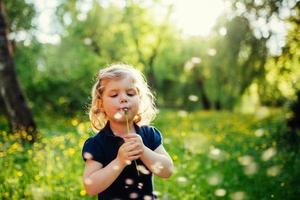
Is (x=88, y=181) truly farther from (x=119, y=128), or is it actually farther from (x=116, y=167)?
(x=119, y=128)

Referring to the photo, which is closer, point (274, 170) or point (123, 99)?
point (123, 99)

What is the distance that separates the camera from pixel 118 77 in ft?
8.96

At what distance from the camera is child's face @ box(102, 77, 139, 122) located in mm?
2605

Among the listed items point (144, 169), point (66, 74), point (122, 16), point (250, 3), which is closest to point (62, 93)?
point (66, 74)

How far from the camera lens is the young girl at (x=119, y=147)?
8.30ft

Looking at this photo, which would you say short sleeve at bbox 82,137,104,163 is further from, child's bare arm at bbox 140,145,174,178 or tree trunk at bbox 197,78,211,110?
tree trunk at bbox 197,78,211,110

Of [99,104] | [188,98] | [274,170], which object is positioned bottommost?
[99,104]

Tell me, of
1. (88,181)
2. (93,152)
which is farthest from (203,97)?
(88,181)

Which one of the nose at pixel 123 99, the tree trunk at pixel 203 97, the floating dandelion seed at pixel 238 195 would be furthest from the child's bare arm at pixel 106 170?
the tree trunk at pixel 203 97

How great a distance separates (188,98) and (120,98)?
971 centimetres

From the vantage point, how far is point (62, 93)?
19.8 m

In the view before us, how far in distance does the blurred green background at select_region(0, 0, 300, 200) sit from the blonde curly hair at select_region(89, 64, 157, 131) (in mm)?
953

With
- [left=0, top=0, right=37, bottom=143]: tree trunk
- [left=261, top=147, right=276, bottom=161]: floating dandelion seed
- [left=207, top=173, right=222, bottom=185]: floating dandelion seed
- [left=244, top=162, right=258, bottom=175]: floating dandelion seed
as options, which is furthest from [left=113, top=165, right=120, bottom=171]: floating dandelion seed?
[left=0, top=0, right=37, bottom=143]: tree trunk

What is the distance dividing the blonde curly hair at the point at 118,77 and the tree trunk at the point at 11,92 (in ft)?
20.0
